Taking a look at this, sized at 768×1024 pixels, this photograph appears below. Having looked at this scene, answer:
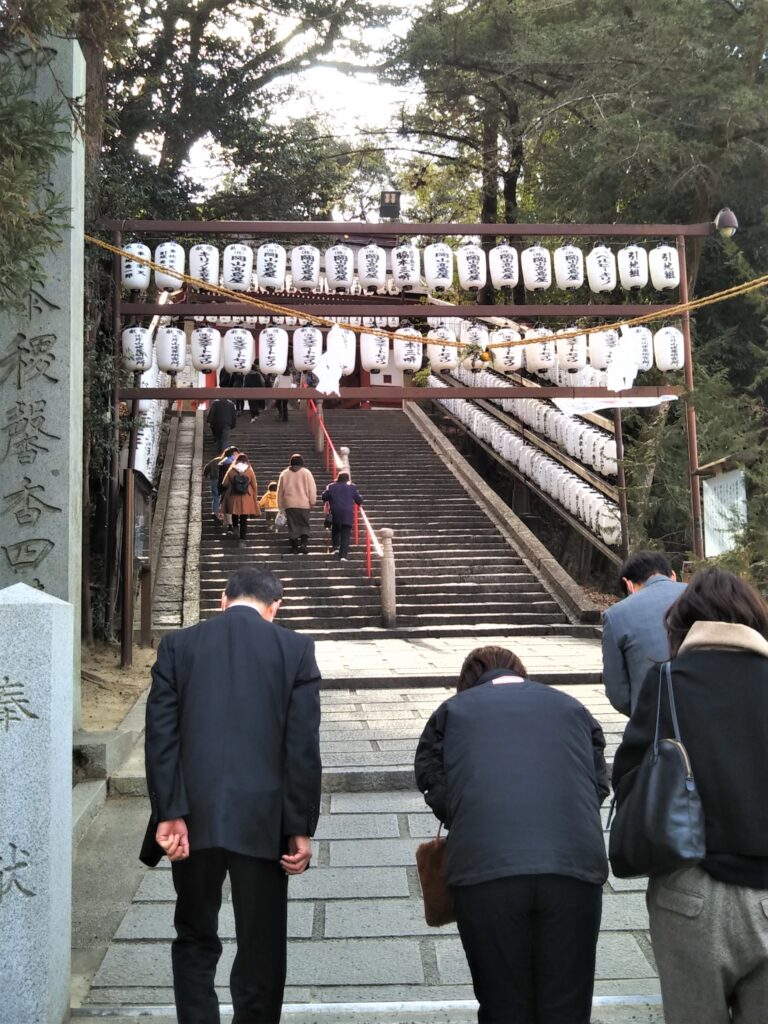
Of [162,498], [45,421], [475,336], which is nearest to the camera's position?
[45,421]

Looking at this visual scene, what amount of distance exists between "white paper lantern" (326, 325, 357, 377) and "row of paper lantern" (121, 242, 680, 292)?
2.14 ft

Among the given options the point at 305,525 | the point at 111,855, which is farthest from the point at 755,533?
the point at 305,525

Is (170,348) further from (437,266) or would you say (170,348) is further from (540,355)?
(540,355)

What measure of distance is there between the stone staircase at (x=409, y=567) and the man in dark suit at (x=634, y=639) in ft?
27.5

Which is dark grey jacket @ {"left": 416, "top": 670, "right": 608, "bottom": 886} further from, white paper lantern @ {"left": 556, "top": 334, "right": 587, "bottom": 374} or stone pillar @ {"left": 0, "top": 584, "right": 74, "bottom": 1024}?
white paper lantern @ {"left": 556, "top": 334, "right": 587, "bottom": 374}

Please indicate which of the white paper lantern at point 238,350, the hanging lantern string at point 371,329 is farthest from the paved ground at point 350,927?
the white paper lantern at point 238,350

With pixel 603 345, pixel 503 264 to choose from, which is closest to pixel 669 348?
pixel 603 345

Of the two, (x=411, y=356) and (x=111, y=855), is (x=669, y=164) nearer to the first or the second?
(x=411, y=356)

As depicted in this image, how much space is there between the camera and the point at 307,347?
1313cm

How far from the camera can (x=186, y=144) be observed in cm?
1698

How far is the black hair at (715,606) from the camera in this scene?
2613 mm

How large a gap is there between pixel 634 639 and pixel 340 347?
359 inches

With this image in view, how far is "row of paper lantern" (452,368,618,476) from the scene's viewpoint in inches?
619

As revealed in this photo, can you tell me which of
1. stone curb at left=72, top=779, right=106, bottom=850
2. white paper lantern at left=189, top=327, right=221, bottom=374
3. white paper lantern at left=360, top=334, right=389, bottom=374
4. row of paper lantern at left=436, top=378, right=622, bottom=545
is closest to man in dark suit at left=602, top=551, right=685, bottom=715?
stone curb at left=72, top=779, right=106, bottom=850
